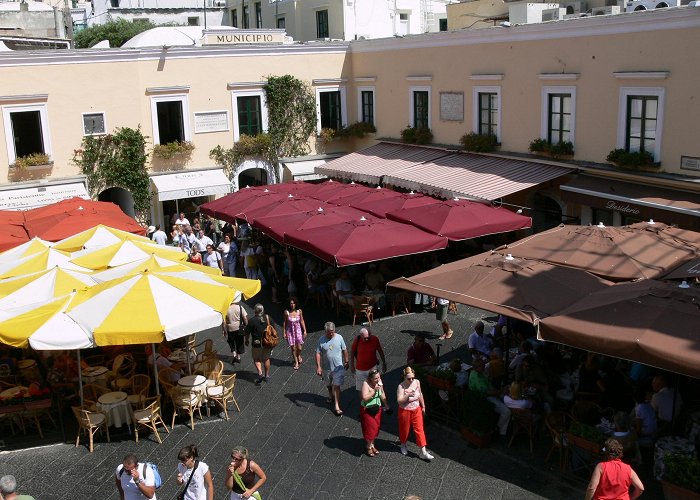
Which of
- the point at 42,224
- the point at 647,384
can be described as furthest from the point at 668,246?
the point at 42,224

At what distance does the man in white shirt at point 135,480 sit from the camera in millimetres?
8141

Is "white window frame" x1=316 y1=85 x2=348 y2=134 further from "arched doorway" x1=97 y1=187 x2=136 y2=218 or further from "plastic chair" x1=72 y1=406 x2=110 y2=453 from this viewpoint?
"plastic chair" x1=72 y1=406 x2=110 y2=453

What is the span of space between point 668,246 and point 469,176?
340 inches

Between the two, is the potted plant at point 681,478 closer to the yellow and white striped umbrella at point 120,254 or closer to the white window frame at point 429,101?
the yellow and white striped umbrella at point 120,254

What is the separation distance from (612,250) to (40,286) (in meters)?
9.46

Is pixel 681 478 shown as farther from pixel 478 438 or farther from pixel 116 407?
pixel 116 407

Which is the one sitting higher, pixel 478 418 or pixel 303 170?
pixel 303 170

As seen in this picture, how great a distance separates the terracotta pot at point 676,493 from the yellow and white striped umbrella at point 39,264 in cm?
1017

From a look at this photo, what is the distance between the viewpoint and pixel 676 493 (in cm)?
863

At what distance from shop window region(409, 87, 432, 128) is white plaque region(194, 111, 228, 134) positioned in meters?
→ 6.35

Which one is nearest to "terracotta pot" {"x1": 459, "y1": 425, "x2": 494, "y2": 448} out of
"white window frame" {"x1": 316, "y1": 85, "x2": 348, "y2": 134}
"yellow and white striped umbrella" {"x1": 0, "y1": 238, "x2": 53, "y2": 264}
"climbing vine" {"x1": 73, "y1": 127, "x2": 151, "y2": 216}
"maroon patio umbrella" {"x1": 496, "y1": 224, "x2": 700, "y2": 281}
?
"maroon patio umbrella" {"x1": 496, "y1": 224, "x2": 700, "y2": 281}

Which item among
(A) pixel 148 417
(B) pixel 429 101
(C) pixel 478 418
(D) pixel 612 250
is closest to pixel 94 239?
(A) pixel 148 417

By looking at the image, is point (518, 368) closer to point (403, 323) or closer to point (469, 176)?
point (403, 323)

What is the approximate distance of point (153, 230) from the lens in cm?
2373
